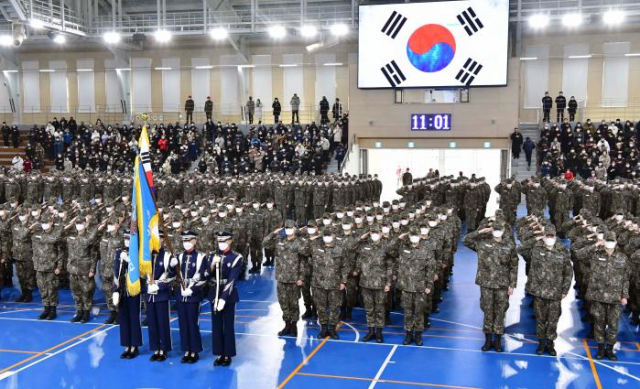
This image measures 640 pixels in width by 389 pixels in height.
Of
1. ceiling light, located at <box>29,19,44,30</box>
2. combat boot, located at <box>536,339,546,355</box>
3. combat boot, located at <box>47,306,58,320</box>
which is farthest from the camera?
ceiling light, located at <box>29,19,44,30</box>

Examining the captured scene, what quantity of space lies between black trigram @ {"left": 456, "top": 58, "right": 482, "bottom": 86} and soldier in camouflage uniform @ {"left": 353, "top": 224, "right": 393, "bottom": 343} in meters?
18.5

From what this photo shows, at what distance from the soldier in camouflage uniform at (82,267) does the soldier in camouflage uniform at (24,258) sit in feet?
5.84

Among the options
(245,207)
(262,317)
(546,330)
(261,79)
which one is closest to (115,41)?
(261,79)

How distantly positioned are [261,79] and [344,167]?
12648 mm

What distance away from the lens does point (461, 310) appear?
11484 mm

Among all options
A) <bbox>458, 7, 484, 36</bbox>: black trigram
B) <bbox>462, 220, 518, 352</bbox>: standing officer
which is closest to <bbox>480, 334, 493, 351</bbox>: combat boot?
<bbox>462, 220, 518, 352</bbox>: standing officer

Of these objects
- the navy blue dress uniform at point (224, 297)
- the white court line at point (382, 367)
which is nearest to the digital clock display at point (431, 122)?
the white court line at point (382, 367)

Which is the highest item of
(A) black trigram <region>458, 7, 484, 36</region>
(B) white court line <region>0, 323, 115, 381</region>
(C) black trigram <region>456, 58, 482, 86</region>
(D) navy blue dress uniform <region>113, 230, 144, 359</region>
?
(A) black trigram <region>458, 7, 484, 36</region>

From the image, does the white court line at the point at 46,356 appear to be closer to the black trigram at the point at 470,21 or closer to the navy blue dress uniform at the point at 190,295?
the navy blue dress uniform at the point at 190,295

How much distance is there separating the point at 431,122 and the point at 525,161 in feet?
14.4

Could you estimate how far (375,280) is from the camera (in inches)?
374

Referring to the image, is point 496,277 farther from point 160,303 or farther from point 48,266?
point 48,266

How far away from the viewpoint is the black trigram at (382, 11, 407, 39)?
27.2 meters

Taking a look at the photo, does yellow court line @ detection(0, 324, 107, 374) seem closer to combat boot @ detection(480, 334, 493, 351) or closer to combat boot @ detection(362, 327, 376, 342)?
combat boot @ detection(362, 327, 376, 342)
